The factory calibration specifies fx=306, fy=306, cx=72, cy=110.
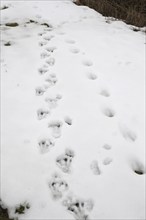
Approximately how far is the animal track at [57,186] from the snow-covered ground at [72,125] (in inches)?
0.4

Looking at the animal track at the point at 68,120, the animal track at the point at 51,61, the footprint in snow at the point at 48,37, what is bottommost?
the animal track at the point at 68,120

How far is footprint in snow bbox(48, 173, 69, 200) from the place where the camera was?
3081 mm

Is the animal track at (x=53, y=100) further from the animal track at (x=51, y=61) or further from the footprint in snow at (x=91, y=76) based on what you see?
the animal track at (x=51, y=61)

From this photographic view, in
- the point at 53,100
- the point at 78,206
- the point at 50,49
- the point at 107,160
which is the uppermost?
the point at 50,49

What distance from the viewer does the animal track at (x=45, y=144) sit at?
3.54 m

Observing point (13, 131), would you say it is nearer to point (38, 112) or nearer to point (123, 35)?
point (38, 112)

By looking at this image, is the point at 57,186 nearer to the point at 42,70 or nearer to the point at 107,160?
the point at 107,160

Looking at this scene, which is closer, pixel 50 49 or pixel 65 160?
pixel 65 160

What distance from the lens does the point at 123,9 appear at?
8539 millimetres

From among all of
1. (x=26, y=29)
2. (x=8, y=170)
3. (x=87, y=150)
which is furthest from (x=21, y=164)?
(x=26, y=29)

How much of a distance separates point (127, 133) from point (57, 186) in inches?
46.7

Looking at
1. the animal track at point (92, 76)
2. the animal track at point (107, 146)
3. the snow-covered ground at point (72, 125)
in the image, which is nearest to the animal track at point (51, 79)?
the snow-covered ground at point (72, 125)

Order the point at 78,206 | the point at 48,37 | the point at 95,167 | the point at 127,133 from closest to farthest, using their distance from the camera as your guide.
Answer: the point at 78,206
the point at 95,167
the point at 127,133
the point at 48,37

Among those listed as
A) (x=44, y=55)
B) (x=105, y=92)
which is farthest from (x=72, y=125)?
(x=44, y=55)
